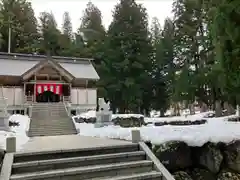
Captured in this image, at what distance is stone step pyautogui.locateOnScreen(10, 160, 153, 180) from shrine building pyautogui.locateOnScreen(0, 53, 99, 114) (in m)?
18.5

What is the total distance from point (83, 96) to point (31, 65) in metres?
6.28

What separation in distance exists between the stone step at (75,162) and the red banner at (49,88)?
19.9 m

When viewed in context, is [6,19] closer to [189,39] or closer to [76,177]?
[189,39]

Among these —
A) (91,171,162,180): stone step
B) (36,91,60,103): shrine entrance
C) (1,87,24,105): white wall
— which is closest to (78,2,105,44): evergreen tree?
(36,91,60,103): shrine entrance

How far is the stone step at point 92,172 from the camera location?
5.79m

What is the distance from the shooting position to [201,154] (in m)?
8.06

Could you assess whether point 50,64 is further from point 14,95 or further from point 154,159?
point 154,159

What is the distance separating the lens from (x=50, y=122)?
16500 mm

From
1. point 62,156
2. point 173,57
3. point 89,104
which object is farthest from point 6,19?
point 62,156

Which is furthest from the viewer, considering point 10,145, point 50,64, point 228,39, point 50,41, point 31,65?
point 50,41

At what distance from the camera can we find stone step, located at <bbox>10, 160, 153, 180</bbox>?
19.0ft

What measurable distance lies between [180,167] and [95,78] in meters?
20.4

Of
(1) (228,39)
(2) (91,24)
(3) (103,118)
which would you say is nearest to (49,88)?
(3) (103,118)

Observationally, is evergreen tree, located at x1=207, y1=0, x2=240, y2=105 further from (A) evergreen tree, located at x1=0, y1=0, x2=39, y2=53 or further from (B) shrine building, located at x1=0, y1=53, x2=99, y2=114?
(A) evergreen tree, located at x1=0, y1=0, x2=39, y2=53
